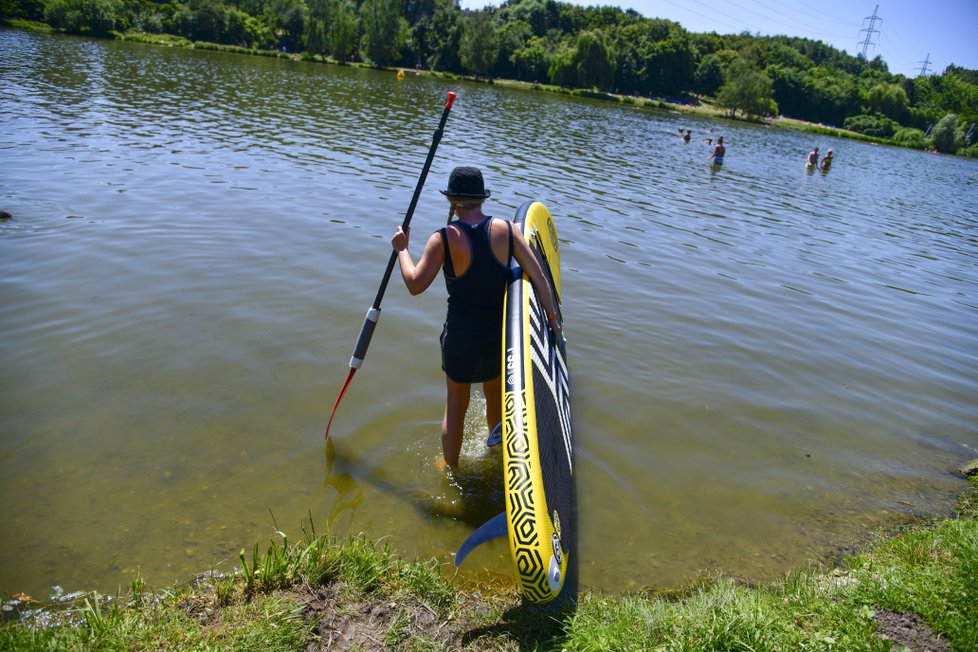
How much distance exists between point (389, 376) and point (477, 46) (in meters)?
78.7

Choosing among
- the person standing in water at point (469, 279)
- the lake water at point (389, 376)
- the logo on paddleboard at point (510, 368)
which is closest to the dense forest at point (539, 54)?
the lake water at point (389, 376)

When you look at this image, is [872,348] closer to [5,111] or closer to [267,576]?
[267,576]

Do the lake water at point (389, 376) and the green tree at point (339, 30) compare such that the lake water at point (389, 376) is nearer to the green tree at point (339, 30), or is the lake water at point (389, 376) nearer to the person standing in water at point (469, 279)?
the person standing in water at point (469, 279)

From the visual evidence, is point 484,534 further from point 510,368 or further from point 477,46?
point 477,46

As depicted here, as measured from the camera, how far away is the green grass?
282cm

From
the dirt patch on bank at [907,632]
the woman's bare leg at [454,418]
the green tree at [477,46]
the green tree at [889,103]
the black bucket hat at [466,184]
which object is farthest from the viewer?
the green tree at [889,103]

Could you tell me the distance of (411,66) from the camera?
A: 84.2 metres

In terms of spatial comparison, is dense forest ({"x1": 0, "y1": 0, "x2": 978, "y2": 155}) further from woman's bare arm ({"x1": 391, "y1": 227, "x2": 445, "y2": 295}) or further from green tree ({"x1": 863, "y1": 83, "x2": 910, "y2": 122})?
woman's bare arm ({"x1": 391, "y1": 227, "x2": 445, "y2": 295})

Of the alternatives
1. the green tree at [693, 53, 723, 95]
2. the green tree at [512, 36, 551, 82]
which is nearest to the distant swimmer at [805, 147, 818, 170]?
the green tree at [512, 36, 551, 82]

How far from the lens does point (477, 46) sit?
250 feet

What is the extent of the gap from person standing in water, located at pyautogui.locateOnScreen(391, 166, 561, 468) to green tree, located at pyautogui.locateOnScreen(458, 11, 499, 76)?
7992 cm

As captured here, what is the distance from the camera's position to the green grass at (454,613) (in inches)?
111

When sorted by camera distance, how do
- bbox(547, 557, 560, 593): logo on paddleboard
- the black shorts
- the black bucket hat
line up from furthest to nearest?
1. the black shorts
2. the black bucket hat
3. bbox(547, 557, 560, 593): logo on paddleboard

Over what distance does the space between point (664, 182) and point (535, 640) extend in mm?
19142
